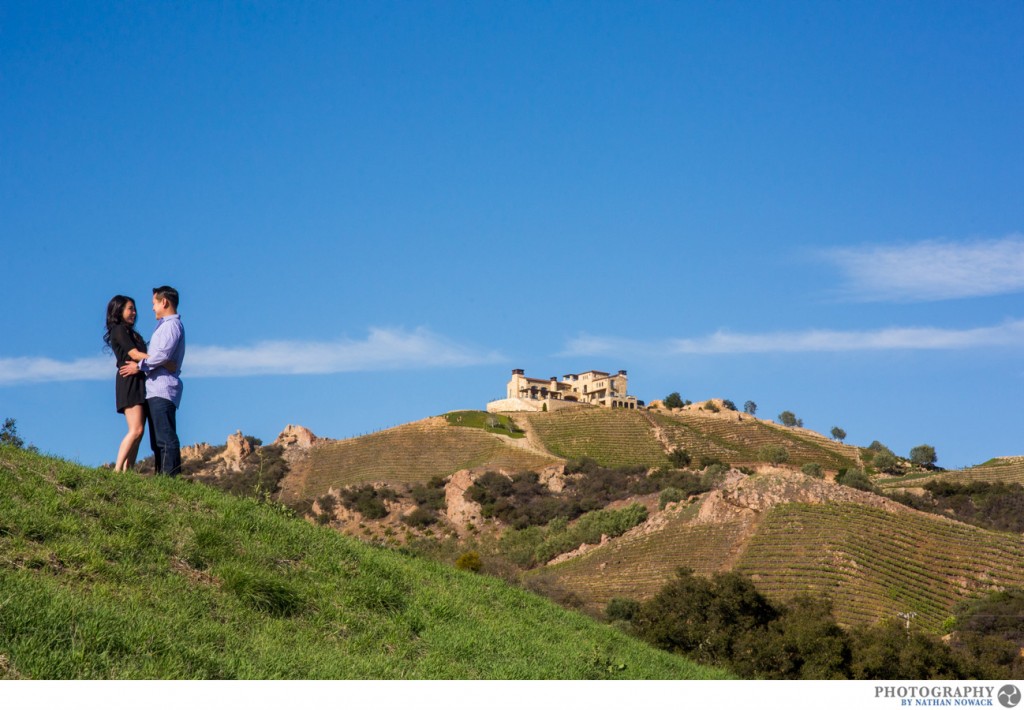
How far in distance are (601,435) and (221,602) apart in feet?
338

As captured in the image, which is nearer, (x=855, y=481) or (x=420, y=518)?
(x=420, y=518)

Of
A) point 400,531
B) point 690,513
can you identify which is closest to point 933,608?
Result: point 690,513

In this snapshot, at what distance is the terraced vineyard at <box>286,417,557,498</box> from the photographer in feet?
318

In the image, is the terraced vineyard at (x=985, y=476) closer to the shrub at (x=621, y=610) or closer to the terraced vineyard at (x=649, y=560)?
the terraced vineyard at (x=649, y=560)

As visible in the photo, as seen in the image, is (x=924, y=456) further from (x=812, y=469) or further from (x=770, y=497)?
(x=770, y=497)

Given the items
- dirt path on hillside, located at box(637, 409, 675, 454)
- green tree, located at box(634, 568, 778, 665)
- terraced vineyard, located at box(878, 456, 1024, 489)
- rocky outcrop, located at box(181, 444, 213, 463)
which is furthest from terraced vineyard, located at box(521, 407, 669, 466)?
green tree, located at box(634, 568, 778, 665)

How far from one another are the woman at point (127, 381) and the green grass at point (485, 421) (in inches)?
3855

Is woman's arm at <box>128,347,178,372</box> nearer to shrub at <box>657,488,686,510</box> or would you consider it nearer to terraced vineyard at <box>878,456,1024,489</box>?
shrub at <box>657,488,686,510</box>

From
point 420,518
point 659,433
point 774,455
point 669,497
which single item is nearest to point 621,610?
point 669,497

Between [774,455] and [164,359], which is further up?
[774,455]

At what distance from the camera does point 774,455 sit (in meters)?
108

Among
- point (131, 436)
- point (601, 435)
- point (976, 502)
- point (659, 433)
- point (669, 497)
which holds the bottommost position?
point (131, 436)

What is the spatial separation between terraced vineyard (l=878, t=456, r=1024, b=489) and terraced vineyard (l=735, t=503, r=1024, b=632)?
1355 inches
